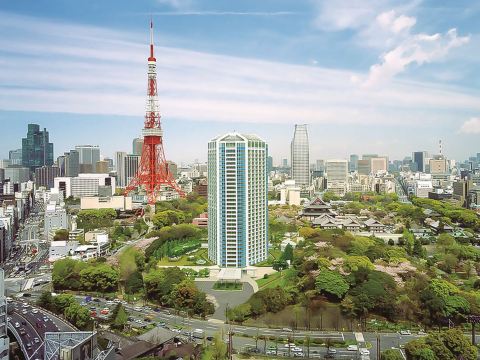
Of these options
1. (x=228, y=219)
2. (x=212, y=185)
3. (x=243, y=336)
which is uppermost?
(x=212, y=185)

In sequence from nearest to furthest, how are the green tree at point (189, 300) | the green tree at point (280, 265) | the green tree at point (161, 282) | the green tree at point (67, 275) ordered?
the green tree at point (189, 300) → the green tree at point (161, 282) → the green tree at point (67, 275) → the green tree at point (280, 265)

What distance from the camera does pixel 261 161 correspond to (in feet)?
38.9

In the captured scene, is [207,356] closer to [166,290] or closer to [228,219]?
[166,290]

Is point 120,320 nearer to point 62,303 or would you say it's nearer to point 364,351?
point 62,303

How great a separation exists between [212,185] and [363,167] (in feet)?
120

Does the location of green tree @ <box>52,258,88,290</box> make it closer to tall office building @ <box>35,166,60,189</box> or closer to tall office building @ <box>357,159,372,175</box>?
tall office building @ <box>35,166,60,189</box>

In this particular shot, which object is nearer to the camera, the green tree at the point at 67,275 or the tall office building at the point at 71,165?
the green tree at the point at 67,275

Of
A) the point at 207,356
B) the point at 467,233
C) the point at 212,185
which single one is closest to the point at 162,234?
the point at 212,185

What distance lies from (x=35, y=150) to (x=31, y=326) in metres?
29.8

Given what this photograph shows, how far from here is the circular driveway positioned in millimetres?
8406

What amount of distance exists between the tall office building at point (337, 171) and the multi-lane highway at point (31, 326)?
27.2m

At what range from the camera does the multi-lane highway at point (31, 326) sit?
6395mm

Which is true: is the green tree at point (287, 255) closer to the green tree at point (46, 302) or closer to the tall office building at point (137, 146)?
the green tree at point (46, 302)

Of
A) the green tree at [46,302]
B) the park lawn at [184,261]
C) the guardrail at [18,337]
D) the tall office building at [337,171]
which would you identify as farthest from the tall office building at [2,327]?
the tall office building at [337,171]
